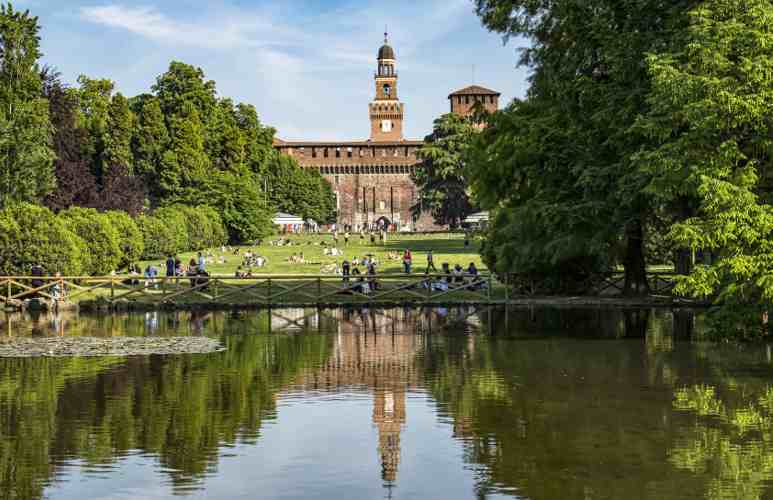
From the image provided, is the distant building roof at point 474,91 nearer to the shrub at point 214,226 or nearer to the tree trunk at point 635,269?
the shrub at point 214,226

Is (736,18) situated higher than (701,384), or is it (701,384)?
(736,18)

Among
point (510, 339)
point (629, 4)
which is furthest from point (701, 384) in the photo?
point (629, 4)

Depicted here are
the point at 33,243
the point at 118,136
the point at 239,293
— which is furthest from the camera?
the point at 118,136

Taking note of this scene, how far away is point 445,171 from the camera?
228 ft

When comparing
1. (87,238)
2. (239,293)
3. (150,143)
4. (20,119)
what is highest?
(150,143)

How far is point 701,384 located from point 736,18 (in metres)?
6.58

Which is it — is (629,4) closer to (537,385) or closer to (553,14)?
(553,14)

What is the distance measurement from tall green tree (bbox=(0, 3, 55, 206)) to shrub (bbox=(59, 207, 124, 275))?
1.44 m

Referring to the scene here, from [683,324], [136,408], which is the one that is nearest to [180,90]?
[683,324]

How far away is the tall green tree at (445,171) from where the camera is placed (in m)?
69.9

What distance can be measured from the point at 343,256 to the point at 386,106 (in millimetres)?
75330

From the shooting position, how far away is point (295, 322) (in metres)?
21.7

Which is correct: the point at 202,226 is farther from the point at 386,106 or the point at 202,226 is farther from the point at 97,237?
the point at 386,106

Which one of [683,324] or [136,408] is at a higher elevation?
[683,324]
